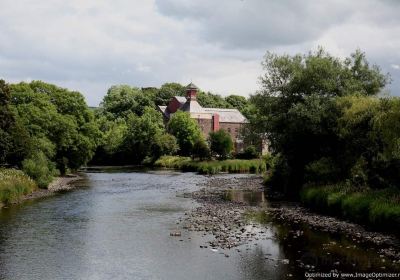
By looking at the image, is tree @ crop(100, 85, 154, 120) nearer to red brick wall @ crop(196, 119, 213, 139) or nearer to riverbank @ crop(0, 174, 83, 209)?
red brick wall @ crop(196, 119, 213, 139)

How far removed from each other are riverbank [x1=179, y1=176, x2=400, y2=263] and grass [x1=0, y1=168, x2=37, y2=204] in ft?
51.4

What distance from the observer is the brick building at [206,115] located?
5458 inches

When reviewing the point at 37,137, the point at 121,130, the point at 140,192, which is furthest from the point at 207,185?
the point at 121,130

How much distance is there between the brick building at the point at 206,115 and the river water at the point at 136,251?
102746mm

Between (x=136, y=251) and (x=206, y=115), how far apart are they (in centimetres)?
11768

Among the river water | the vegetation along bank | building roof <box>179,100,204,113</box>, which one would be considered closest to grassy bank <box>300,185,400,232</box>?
the vegetation along bank

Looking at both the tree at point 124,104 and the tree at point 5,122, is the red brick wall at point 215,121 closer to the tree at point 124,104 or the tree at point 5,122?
the tree at point 124,104

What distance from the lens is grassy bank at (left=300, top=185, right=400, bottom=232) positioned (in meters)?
27.1

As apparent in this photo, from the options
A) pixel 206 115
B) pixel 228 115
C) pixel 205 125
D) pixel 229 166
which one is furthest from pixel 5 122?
pixel 228 115

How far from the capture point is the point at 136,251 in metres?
23.9

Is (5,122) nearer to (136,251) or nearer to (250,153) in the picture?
(136,251)

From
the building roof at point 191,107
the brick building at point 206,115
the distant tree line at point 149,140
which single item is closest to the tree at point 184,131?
the distant tree line at point 149,140

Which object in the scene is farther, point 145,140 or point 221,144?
point 145,140

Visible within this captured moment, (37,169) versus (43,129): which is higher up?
(43,129)
